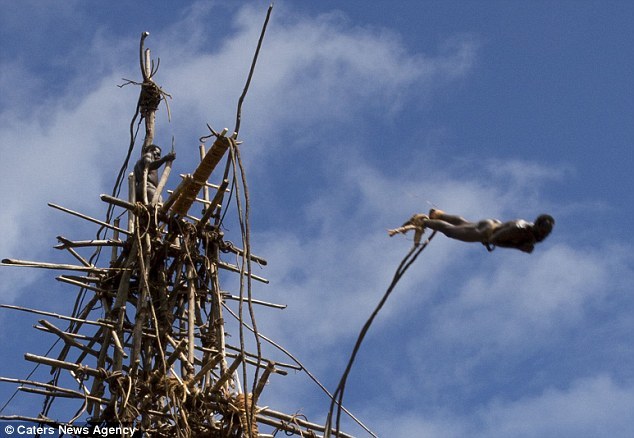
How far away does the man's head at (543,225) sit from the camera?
25.9ft

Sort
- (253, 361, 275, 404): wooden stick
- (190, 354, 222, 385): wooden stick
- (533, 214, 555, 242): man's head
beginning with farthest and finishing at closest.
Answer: (190, 354, 222, 385): wooden stick < (253, 361, 275, 404): wooden stick < (533, 214, 555, 242): man's head

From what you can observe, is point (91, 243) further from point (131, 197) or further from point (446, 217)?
point (446, 217)

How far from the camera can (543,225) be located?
25.9 feet

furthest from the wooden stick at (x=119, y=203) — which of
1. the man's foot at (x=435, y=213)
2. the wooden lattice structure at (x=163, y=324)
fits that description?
the man's foot at (x=435, y=213)

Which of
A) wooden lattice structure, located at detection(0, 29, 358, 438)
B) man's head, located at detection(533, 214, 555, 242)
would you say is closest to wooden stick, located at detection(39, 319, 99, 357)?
wooden lattice structure, located at detection(0, 29, 358, 438)

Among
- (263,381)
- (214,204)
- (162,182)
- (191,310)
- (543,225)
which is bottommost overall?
(543,225)

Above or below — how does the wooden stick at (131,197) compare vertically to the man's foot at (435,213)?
above

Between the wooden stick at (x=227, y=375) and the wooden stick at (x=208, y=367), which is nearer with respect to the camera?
the wooden stick at (x=227, y=375)

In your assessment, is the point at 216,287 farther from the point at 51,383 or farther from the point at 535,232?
the point at 535,232

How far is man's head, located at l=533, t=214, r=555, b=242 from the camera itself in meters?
7.88

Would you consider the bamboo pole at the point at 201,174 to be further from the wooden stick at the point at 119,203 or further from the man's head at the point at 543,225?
the man's head at the point at 543,225

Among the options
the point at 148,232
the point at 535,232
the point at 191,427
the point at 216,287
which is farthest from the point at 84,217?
the point at 535,232

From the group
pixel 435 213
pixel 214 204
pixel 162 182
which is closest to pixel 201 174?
pixel 214 204

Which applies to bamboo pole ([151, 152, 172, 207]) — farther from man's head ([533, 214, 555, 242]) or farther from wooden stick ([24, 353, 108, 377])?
man's head ([533, 214, 555, 242])
